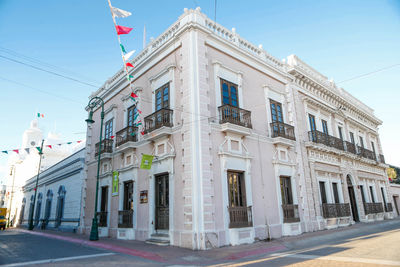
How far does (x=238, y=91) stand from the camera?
1286 cm

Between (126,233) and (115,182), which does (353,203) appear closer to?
(126,233)

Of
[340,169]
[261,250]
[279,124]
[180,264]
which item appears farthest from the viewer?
[340,169]

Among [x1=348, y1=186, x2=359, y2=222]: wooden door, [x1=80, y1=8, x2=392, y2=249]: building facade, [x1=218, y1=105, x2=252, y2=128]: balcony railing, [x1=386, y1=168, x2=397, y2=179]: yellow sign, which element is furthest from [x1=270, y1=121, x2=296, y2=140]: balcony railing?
[x1=386, y1=168, x2=397, y2=179]: yellow sign

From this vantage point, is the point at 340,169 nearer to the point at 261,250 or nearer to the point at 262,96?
the point at 262,96

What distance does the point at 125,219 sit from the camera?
13.1 meters

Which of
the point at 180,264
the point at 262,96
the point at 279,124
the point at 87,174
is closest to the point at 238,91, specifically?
the point at 262,96

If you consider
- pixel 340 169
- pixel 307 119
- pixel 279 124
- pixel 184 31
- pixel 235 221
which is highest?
pixel 184 31

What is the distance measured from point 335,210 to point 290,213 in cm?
489

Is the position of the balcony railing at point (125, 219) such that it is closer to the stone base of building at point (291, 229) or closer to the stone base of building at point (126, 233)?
the stone base of building at point (126, 233)

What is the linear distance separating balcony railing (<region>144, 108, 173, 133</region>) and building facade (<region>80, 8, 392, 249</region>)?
2.0 inches

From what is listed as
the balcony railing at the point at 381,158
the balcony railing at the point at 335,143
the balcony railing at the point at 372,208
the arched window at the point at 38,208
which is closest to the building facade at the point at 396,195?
the balcony railing at the point at 381,158

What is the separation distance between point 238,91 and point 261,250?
23.8ft

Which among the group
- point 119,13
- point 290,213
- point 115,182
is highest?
point 119,13

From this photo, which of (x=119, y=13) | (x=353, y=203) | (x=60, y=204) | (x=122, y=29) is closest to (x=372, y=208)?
(x=353, y=203)
